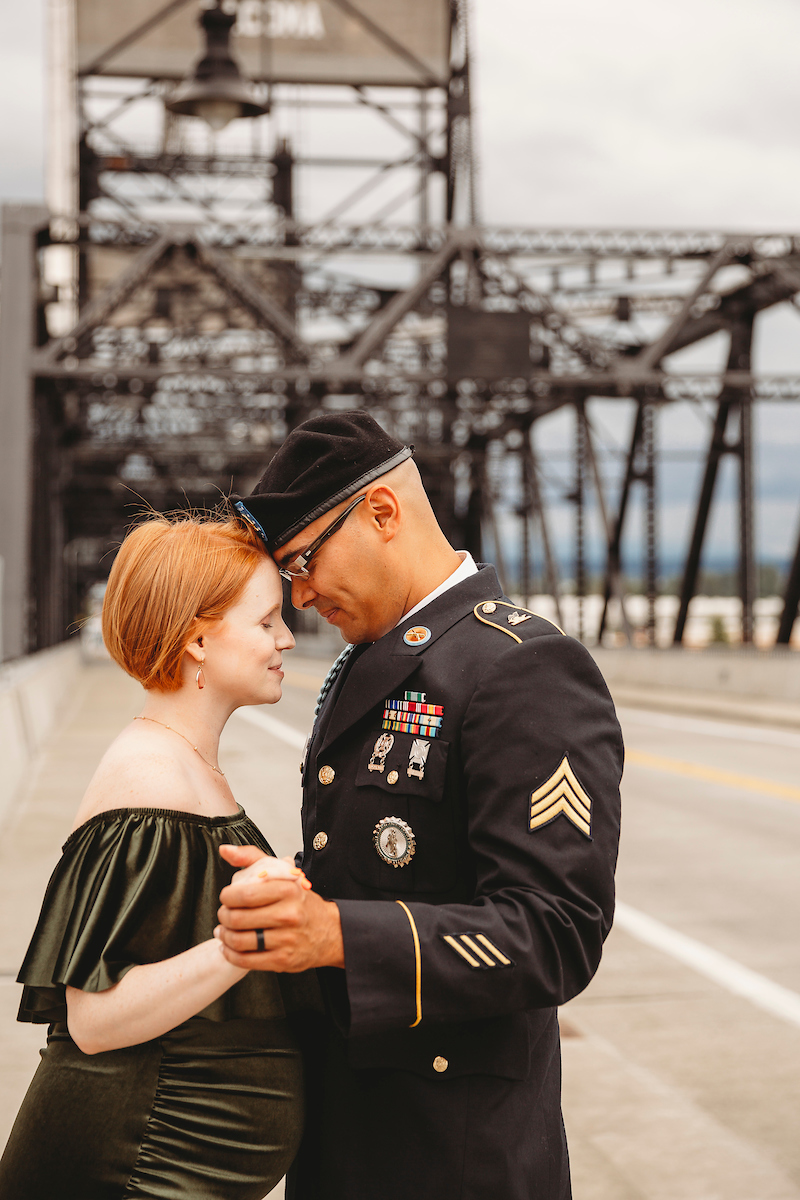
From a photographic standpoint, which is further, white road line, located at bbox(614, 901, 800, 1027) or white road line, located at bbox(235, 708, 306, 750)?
white road line, located at bbox(235, 708, 306, 750)

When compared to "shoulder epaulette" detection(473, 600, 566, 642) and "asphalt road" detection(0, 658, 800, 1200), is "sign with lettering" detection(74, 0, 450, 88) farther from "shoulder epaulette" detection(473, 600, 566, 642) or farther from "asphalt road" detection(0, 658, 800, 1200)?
"shoulder epaulette" detection(473, 600, 566, 642)

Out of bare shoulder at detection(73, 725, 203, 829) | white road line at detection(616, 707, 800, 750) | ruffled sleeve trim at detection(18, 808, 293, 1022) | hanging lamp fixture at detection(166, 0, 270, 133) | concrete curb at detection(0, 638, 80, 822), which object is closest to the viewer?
ruffled sleeve trim at detection(18, 808, 293, 1022)

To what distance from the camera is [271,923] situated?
1771 millimetres

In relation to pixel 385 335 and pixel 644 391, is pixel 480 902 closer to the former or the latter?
pixel 385 335

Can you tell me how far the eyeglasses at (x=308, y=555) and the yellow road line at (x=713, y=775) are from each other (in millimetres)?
10217

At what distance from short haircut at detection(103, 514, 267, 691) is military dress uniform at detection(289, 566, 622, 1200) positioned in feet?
0.92

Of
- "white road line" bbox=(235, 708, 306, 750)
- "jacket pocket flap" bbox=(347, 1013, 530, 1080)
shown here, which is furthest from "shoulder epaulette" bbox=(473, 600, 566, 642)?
"white road line" bbox=(235, 708, 306, 750)

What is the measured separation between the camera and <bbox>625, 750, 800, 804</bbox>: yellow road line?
40.8 feet

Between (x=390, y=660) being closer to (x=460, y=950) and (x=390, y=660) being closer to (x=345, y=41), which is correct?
(x=460, y=950)

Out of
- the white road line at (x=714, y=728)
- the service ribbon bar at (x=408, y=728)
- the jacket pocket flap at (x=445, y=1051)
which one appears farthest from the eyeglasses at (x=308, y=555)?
the white road line at (x=714, y=728)

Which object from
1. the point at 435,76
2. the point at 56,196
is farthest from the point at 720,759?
the point at 56,196

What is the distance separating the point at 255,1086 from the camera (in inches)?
86.1

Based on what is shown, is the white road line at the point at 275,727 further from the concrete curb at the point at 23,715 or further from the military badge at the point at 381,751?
the military badge at the point at 381,751

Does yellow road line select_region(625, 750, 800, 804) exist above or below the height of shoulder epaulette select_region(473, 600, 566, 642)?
below
